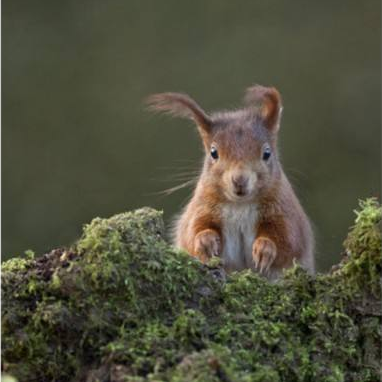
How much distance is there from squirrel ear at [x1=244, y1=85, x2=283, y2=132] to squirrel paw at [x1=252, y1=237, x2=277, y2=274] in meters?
0.32

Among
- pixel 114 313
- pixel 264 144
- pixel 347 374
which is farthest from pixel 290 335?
pixel 264 144

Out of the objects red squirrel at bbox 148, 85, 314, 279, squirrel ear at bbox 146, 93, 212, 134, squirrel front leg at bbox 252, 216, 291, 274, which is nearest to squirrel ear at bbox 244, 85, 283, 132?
red squirrel at bbox 148, 85, 314, 279

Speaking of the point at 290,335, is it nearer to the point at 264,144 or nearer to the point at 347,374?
the point at 347,374

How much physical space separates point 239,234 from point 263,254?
0.50 feet

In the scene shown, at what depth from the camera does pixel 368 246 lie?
1.81m

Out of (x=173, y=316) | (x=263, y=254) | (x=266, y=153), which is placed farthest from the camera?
(x=266, y=153)

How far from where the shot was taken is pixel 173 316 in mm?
1667

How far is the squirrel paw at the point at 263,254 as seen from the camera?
2387 millimetres

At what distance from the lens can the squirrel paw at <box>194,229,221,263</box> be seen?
2426mm

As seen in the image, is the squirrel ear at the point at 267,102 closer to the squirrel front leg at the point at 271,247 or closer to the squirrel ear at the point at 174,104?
the squirrel ear at the point at 174,104

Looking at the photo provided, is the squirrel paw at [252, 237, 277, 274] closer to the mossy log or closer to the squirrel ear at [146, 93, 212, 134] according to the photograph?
the squirrel ear at [146, 93, 212, 134]

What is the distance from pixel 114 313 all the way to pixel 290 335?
0.86 ft

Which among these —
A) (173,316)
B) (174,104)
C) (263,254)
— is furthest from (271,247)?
(173,316)

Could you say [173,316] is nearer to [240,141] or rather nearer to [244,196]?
[244,196]
